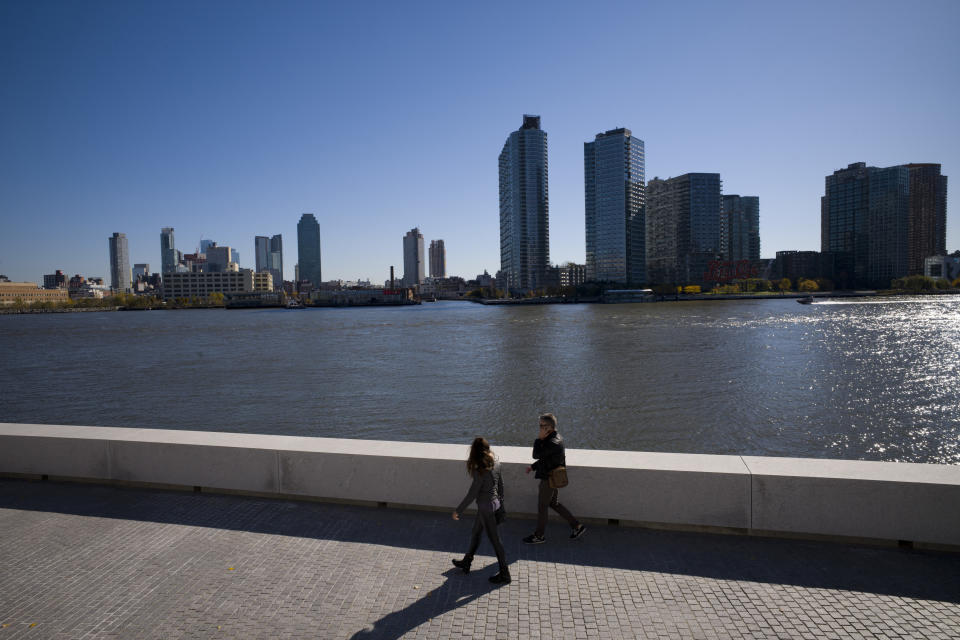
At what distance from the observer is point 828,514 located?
5.66m

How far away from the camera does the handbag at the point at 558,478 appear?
5.74 metres

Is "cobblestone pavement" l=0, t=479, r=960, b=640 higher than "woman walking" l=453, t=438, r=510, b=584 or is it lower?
lower

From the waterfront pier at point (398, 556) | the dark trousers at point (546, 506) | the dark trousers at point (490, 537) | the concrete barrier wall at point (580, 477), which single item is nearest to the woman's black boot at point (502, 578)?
the dark trousers at point (490, 537)

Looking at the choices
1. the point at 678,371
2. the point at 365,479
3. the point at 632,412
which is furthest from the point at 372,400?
the point at 365,479

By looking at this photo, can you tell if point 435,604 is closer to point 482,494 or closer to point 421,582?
point 421,582

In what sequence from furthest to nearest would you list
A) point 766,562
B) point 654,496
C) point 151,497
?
1. point 151,497
2. point 654,496
3. point 766,562

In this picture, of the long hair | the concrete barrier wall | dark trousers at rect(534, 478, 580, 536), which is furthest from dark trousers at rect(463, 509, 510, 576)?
the concrete barrier wall

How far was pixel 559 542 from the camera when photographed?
5.96 meters

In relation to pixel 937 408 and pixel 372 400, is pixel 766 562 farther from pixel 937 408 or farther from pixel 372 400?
pixel 937 408

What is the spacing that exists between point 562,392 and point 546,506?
24.3 m

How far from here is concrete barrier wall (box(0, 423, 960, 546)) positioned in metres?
5.54

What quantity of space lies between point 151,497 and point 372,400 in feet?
71.1

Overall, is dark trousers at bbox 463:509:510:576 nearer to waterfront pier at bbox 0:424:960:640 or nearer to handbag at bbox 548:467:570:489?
waterfront pier at bbox 0:424:960:640

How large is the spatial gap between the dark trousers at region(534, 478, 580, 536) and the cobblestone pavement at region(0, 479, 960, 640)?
226 millimetres
